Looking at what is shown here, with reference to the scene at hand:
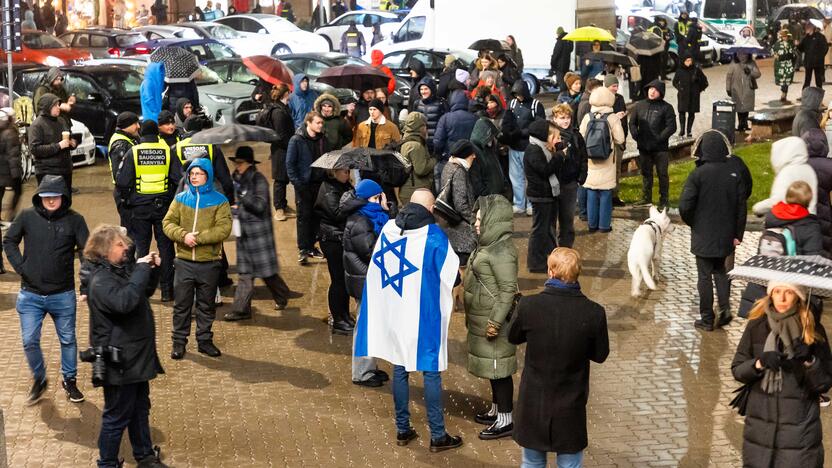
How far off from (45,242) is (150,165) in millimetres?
2559

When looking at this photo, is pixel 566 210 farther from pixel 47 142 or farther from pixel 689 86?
pixel 689 86

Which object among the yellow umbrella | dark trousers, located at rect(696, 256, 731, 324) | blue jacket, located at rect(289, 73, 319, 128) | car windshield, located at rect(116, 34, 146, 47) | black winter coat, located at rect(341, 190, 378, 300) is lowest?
dark trousers, located at rect(696, 256, 731, 324)

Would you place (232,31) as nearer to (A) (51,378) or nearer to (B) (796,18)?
(B) (796,18)

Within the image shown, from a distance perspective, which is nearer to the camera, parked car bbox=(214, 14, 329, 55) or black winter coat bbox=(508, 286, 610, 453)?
black winter coat bbox=(508, 286, 610, 453)

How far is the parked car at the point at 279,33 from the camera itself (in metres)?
36.5

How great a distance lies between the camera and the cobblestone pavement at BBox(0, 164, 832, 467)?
924 centimetres

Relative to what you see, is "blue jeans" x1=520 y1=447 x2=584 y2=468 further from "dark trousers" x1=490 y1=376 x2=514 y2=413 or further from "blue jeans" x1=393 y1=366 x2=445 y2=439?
"dark trousers" x1=490 y1=376 x2=514 y2=413

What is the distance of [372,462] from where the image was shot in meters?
9.09

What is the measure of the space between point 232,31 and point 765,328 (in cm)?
3171

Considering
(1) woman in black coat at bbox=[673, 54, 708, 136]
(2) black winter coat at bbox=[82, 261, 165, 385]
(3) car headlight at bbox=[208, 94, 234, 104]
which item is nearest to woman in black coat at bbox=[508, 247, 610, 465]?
(2) black winter coat at bbox=[82, 261, 165, 385]

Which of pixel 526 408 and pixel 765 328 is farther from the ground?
pixel 765 328

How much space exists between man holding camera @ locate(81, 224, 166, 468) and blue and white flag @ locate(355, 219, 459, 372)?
5.19 ft

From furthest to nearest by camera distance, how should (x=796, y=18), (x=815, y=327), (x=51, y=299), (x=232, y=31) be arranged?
(x=796, y=18) < (x=232, y=31) < (x=51, y=299) < (x=815, y=327)

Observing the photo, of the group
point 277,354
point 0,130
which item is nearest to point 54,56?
point 0,130
